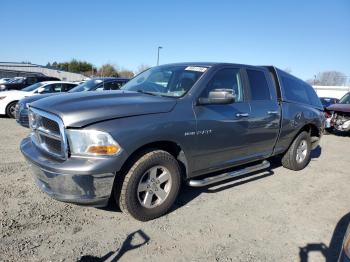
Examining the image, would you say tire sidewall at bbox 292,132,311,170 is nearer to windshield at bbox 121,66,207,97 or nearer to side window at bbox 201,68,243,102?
side window at bbox 201,68,243,102

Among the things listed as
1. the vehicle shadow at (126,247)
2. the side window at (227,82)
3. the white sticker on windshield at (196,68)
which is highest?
the white sticker on windshield at (196,68)

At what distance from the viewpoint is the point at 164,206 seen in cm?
400

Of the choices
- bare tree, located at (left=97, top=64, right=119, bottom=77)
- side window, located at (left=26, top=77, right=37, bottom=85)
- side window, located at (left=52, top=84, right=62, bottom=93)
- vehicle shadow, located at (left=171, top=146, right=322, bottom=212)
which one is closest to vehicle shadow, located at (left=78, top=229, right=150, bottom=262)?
vehicle shadow, located at (left=171, top=146, right=322, bottom=212)

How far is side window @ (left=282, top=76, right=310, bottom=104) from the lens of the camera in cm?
605

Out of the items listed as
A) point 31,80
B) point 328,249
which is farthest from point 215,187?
point 31,80

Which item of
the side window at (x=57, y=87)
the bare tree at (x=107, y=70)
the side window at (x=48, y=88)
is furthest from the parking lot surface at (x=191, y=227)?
the bare tree at (x=107, y=70)

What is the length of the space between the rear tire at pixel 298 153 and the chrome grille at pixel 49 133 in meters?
4.61

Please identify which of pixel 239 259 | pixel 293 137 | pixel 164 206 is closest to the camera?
pixel 239 259

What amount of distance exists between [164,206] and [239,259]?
113cm

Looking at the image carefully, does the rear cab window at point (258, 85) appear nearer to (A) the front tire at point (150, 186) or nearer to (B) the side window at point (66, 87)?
(A) the front tire at point (150, 186)

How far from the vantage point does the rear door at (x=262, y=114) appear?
504 cm

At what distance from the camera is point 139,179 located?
3.67 metres

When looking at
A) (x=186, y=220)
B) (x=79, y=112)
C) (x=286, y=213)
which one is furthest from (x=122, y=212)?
(x=286, y=213)

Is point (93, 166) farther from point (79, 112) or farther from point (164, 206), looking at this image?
point (164, 206)
